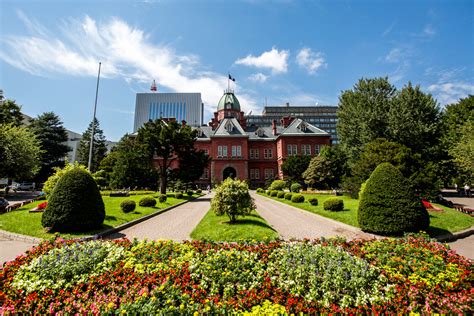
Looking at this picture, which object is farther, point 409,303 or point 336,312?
point 409,303

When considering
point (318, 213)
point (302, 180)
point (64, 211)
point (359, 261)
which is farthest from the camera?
point (302, 180)

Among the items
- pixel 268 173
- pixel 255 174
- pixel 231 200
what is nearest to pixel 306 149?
pixel 268 173

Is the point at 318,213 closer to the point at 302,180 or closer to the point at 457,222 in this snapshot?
the point at 457,222

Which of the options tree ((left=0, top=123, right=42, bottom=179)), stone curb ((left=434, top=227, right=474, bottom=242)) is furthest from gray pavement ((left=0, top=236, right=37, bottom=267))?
tree ((left=0, top=123, right=42, bottom=179))

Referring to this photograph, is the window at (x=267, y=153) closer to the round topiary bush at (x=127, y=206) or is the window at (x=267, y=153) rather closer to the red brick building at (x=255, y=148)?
the red brick building at (x=255, y=148)

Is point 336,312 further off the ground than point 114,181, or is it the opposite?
point 114,181

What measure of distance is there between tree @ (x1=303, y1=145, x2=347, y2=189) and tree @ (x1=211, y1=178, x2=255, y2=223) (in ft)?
83.8

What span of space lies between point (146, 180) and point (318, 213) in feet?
84.7

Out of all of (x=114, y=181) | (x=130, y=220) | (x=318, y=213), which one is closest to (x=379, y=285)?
(x=318, y=213)

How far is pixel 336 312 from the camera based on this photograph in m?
3.98

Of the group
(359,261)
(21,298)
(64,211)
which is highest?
(64,211)

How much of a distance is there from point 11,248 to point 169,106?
391 ft

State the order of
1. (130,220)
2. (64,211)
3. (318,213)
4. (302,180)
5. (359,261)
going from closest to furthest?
(359,261) → (64,211) → (130,220) → (318,213) → (302,180)

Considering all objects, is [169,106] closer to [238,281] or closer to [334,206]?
[334,206]
